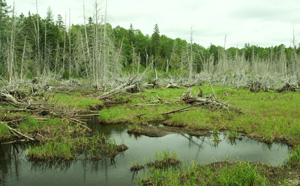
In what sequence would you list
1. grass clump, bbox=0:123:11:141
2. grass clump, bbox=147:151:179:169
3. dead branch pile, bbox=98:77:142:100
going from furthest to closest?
dead branch pile, bbox=98:77:142:100 < grass clump, bbox=0:123:11:141 < grass clump, bbox=147:151:179:169

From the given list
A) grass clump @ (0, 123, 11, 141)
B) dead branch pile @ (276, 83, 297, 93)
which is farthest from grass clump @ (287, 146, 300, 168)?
dead branch pile @ (276, 83, 297, 93)

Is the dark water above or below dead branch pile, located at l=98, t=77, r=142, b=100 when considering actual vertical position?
below

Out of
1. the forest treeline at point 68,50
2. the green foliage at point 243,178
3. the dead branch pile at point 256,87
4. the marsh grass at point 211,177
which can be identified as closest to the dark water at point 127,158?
the marsh grass at point 211,177

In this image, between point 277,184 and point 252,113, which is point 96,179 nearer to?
point 277,184

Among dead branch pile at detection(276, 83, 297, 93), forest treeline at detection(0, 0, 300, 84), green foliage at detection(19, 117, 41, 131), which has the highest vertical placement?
forest treeline at detection(0, 0, 300, 84)

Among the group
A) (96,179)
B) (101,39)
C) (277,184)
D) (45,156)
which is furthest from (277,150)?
(101,39)

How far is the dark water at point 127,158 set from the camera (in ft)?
18.5

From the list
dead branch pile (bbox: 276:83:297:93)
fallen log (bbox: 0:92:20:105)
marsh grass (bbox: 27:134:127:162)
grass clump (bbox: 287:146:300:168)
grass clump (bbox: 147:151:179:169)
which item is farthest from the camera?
dead branch pile (bbox: 276:83:297:93)

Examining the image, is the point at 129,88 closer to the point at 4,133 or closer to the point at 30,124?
the point at 30,124

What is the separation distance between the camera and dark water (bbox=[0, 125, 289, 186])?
18.5 ft

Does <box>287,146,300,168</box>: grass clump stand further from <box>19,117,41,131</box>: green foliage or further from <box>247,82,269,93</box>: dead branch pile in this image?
<box>247,82,269,93</box>: dead branch pile

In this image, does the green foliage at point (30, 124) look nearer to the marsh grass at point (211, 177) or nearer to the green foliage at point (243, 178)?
the marsh grass at point (211, 177)

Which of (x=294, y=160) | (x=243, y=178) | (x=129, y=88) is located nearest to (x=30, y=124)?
(x=243, y=178)

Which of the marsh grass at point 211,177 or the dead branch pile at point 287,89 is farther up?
the dead branch pile at point 287,89
